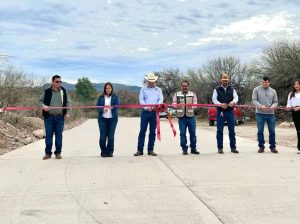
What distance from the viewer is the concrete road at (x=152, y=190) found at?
19.1 feet

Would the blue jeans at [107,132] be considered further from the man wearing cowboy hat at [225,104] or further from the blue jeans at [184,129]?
the man wearing cowboy hat at [225,104]

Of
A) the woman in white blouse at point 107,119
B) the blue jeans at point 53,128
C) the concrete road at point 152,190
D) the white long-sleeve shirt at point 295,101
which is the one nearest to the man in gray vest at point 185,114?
the concrete road at point 152,190

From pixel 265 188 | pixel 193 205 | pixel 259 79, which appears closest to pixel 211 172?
pixel 265 188

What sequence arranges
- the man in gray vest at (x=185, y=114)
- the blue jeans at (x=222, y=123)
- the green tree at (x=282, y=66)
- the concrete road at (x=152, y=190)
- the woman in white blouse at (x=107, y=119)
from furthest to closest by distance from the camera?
the green tree at (x=282, y=66) < the blue jeans at (x=222, y=123) < the man in gray vest at (x=185, y=114) < the woman in white blouse at (x=107, y=119) < the concrete road at (x=152, y=190)

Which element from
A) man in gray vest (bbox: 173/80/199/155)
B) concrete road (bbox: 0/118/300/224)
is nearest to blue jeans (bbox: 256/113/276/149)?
concrete road (bbox: 0/118/300/224)

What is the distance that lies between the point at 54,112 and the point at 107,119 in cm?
127

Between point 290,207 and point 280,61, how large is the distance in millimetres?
37198

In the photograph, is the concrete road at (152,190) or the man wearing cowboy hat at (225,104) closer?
the concrete road at (152,190)

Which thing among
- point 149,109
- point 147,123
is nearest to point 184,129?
point 147,123

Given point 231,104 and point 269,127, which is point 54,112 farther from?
point 269,127

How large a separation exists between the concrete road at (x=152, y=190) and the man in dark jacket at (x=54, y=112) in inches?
23.1

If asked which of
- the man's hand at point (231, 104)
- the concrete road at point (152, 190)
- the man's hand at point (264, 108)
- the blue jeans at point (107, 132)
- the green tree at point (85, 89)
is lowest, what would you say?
the concrete road at point (152, 190)

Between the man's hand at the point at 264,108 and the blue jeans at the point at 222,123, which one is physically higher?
the man's hand at the point at 264,108

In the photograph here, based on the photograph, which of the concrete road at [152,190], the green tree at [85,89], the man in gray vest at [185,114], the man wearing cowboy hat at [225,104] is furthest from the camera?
the green tree at [85,89]
